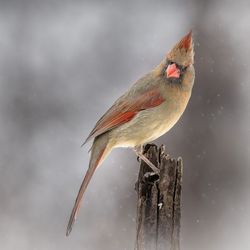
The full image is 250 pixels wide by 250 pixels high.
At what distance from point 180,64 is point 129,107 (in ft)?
1.34

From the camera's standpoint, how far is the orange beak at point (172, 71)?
14.3 ft

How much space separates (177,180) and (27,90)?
19.8ft

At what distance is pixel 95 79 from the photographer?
980 centimetres

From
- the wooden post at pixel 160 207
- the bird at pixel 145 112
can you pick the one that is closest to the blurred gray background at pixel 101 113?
the bird at pixel 145 112

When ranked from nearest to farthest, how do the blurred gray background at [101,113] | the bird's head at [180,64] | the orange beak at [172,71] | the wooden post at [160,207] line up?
the wooden post at [160,207]
the bird's head at [180,64]
the orange beak at [172,71]
the blurred gray background at [101,113]

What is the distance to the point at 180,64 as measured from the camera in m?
4.32

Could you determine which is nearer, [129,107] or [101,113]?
[129,107]

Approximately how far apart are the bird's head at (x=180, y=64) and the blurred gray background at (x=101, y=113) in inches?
115

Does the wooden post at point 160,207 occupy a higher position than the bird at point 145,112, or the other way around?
the bird at point 145,112

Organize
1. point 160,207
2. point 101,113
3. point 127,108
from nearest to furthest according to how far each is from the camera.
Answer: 1. point 160,207
2. point 127,108
3. point 101,113

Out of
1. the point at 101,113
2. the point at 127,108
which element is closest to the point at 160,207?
the point at 127,108

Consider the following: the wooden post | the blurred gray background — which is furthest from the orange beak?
the blurred gray background

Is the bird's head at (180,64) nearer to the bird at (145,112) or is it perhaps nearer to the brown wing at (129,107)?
the bird at (145,112)

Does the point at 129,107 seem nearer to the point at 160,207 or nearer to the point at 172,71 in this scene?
the point at 172,71
